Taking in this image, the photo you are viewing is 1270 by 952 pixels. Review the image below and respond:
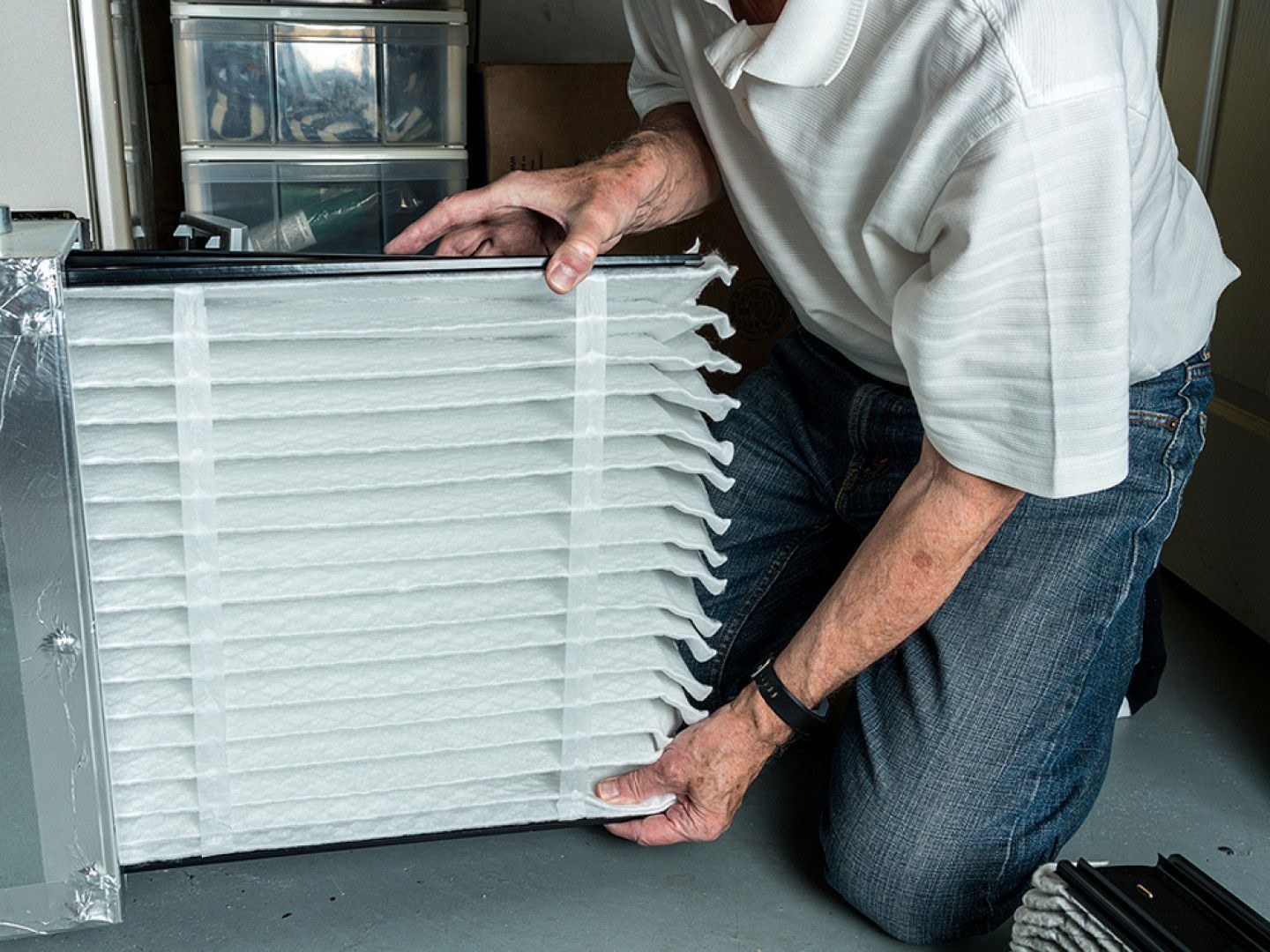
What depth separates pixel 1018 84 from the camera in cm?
81

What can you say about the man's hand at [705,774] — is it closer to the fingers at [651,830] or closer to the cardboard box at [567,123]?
the fingers at [651,830]

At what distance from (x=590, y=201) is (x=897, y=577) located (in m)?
0.42

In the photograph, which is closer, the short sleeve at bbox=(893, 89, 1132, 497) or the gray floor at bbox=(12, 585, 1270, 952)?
the short sleeve at bbox=(893, 89, 1132, 497)

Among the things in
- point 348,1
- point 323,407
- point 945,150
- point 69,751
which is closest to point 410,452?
point 323,407

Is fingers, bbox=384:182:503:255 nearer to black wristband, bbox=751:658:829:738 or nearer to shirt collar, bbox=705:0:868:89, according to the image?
shirt collar, bbox=705:0:868:89

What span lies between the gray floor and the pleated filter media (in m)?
0.14

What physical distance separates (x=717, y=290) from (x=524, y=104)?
0.43 meters

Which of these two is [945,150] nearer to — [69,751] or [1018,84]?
[1018,84]

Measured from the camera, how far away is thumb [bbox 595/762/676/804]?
1.03 m

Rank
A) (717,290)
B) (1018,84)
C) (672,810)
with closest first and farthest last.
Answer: (1018,84), (672,810), (717,290)

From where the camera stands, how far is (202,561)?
83cm

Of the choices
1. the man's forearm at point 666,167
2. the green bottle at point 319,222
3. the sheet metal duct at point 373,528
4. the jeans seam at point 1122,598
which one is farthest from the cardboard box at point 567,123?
the sheet metal duct at point 373,528

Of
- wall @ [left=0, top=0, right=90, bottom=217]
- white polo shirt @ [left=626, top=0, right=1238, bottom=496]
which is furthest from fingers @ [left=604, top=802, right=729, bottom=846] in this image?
wall @ [left=0, top=0, right=90, bottom=217]

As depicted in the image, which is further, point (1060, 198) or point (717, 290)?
point (717, 290)
